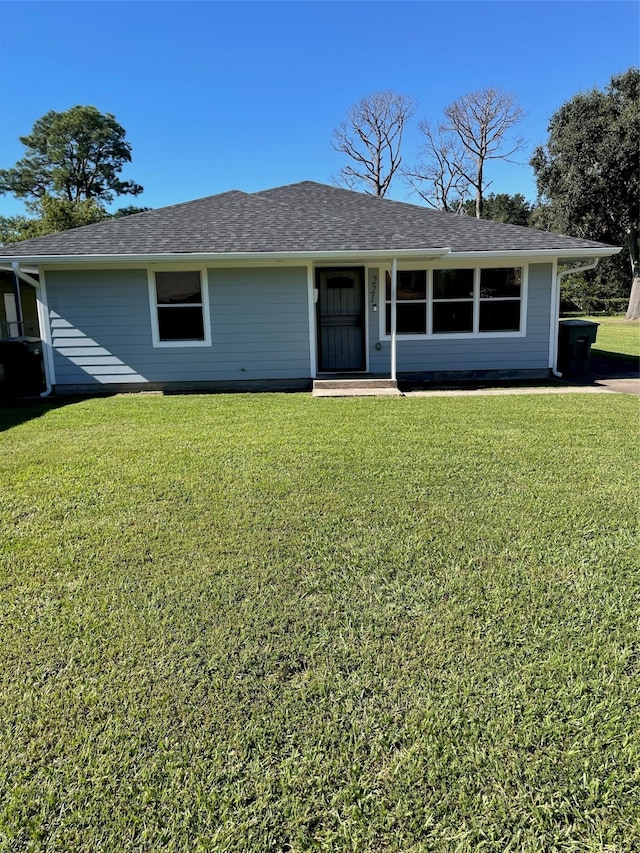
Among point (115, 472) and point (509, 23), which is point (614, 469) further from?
point (509, 23)

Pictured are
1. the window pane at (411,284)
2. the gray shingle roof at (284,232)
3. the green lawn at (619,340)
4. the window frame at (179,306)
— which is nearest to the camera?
the gray shingle roof at (284,232)

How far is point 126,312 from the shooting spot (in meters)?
9.80

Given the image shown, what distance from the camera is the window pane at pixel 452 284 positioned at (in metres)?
10.4

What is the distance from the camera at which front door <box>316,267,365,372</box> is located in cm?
1052

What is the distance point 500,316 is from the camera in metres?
10.5

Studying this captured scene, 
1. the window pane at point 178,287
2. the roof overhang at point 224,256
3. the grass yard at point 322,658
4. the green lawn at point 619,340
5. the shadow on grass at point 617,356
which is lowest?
the grass yard at point 322,658

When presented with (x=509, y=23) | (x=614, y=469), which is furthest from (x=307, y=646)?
(x=509, y=23)

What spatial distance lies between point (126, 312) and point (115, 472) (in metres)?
5.85

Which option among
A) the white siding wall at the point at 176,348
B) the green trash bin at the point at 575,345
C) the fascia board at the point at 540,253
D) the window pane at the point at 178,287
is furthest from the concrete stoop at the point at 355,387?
the green trash bin at the point at 575,345

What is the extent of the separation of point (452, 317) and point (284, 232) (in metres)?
3.77

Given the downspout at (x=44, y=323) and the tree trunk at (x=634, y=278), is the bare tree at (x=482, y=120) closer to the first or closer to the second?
the tree trunk at (x=634, y=278)

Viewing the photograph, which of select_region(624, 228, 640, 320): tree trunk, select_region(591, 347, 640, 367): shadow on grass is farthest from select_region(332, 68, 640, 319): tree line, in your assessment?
select_region(591, 347, 640, 367): shadow on grass

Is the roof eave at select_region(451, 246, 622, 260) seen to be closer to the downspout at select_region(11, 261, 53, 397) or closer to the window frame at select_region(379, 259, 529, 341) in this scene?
the window frame at select_region(379, 259, 529, 341)

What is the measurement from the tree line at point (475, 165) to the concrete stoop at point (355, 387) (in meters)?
22.5
